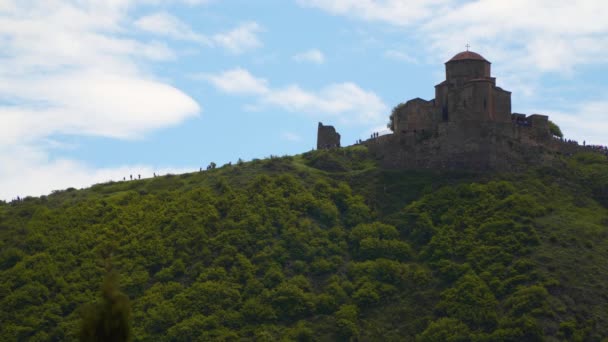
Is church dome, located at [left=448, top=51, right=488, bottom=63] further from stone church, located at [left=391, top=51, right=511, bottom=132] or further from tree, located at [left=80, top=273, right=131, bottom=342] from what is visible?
tree, located at [left=80, top=273, right=131, bottom=342]

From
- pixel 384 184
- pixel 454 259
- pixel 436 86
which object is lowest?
pixel 454 259

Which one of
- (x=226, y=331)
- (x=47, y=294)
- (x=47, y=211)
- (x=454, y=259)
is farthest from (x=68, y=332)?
(x=454, y=259)

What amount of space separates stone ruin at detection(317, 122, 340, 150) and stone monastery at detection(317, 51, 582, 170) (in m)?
8.54

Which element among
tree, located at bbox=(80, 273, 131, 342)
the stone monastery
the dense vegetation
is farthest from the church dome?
tree, located at bbox=(80, 273, 131, 342)

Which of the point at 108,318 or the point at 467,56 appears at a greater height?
the point at 467,56

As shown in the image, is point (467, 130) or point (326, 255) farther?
point (467, 130)

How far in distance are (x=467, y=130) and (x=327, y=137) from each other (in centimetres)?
1674

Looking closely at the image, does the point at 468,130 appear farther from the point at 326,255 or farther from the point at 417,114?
the point at 326,255

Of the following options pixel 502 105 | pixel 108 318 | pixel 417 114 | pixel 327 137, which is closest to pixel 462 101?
pixel 502 105

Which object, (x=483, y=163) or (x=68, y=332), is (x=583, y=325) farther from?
(x=68, y=332)

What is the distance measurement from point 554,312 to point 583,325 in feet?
5.59

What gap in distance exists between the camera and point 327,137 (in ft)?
282

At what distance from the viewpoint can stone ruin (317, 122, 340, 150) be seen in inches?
3381

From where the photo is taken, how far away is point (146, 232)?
7019 centimetres
